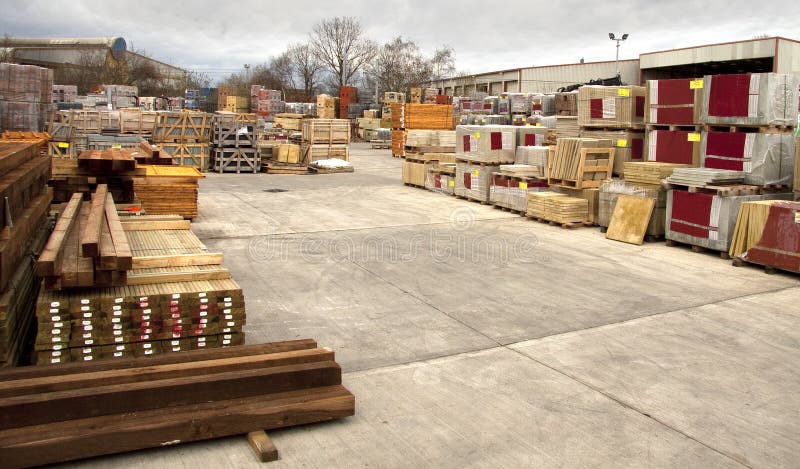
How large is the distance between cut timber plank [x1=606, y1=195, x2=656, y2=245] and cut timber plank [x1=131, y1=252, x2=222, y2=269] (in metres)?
7.92

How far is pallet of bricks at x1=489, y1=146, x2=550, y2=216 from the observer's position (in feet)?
46.9

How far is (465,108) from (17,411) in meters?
31.9

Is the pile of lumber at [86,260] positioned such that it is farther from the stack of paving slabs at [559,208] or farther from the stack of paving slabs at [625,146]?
the stack of paving slabs at [625,146]

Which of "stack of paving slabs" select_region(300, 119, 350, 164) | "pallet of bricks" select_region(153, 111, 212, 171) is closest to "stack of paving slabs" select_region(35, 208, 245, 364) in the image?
"pallet of bricks" select_region(153, 111, 212, 171)

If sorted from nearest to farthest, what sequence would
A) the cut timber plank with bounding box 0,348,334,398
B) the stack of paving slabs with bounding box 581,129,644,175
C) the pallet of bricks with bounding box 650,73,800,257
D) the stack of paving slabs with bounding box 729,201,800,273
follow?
the cut timber plank with bounding box 0,348,334,398 → the stack of paving slabs with bounding box 729,201,800,273 → the pallet of bricks with bounding box 650,73,800,257 → the stack of paving slabs with bounding box 581,129,644,175

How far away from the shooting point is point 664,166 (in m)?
11.6

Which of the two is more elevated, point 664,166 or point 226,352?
point 664,166

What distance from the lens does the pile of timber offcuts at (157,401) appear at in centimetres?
397

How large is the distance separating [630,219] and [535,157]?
3.21 meters

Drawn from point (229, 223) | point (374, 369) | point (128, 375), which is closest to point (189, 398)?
point (128, 375)

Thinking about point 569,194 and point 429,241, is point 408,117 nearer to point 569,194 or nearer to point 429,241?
point 569,194

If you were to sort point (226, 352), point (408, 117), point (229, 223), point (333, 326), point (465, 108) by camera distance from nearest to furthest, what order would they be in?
1. point (226, 352)
2. point (333, 326)
3. point (229, 223)
4. point (408, 117)
5. point (465, 108)

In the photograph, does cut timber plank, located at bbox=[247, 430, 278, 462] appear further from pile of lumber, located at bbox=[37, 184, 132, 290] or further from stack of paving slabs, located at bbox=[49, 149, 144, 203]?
stack of paving slabs, located at bbox=[49, 149, 144, 203]

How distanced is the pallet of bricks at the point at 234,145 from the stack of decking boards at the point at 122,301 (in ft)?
53.6
